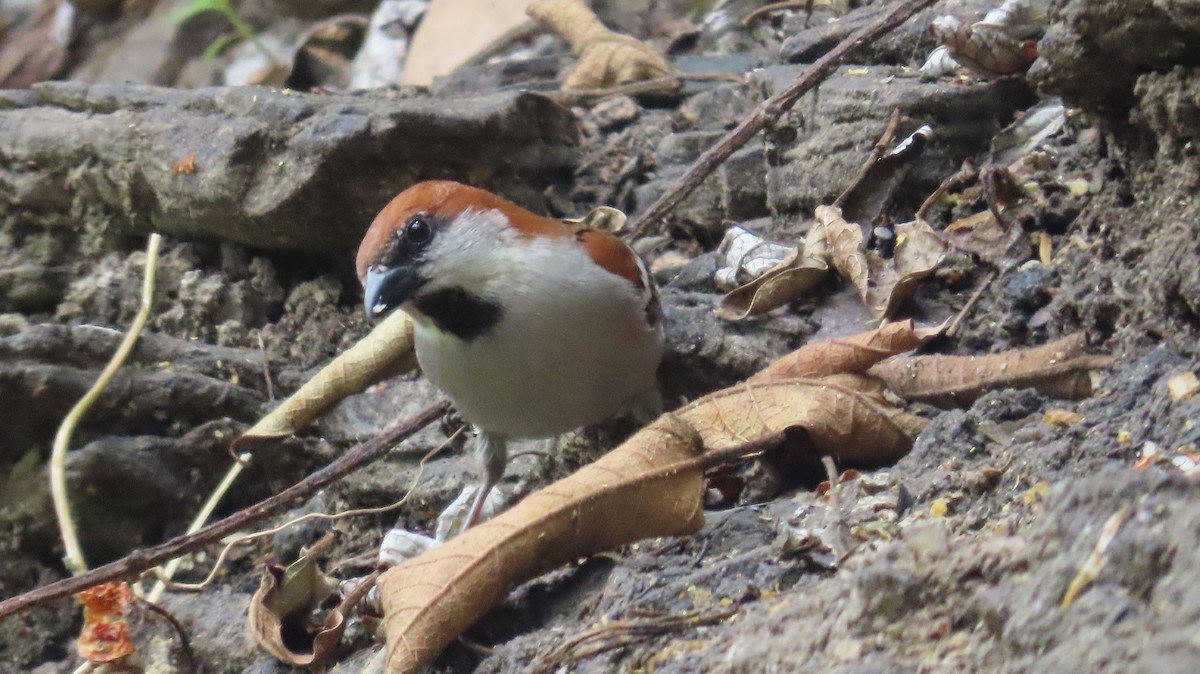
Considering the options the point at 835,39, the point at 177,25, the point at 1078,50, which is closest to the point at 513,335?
the point at 1078,50

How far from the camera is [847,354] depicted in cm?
295

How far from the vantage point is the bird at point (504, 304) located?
122 inches

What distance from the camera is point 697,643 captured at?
1929 mm

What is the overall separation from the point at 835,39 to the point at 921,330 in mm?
1800

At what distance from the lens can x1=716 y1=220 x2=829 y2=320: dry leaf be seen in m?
3.66

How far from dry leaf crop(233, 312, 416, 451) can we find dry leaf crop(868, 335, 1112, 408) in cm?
186

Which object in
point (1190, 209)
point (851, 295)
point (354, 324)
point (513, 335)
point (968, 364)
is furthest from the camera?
point (354, 324)

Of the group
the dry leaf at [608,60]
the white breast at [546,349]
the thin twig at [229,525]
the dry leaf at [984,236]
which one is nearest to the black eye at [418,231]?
Result: the white breast at [546,349]

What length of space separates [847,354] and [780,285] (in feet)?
2.54

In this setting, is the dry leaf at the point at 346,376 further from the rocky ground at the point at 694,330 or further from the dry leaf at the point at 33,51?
the dry leaf at the point at 33,51

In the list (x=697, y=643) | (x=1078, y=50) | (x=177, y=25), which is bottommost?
(x=177, y=25)

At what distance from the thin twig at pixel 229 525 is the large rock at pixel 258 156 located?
3.39 feet

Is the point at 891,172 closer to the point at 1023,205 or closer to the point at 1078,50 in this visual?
A: the point at 1023,205

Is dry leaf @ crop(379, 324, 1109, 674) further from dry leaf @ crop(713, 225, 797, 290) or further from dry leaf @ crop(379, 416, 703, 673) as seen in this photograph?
dry leaf @ crop(713, 225, 797, 290)
